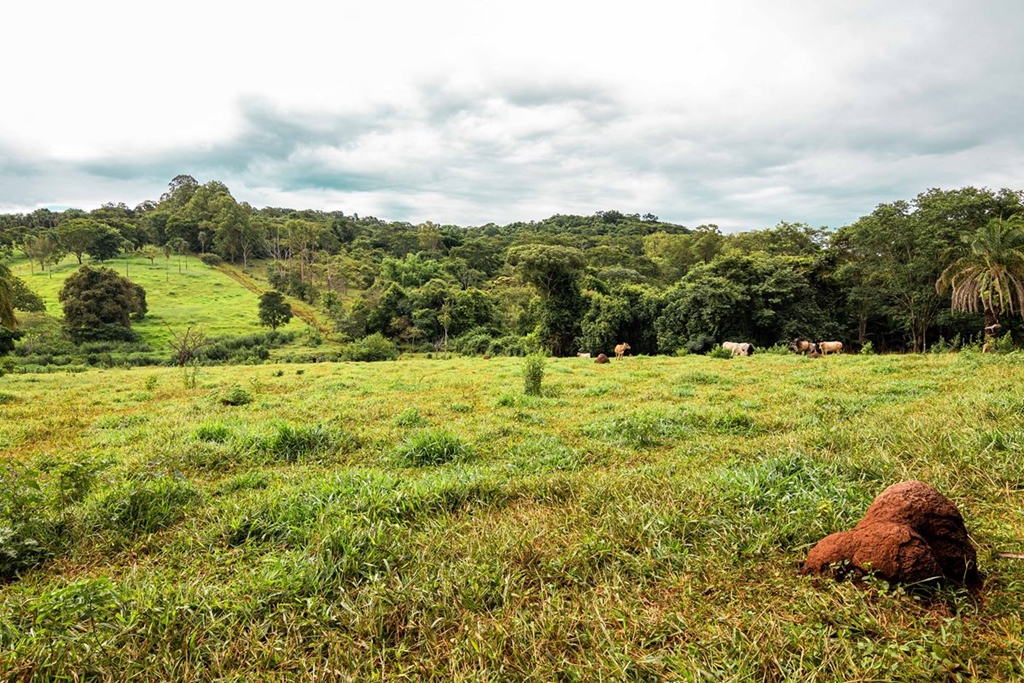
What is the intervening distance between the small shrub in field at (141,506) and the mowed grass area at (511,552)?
2 centimetres

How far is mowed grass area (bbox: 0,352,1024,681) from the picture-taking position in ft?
7.47

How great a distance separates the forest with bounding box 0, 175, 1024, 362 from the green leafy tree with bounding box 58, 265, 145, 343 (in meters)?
3.24

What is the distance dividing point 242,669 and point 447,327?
142 feet

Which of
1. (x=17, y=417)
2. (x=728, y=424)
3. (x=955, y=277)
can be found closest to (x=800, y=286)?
(x=955, y=277)

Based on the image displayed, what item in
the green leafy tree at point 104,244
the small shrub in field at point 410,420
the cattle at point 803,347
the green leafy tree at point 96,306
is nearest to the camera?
the small shrub in field at point 410,420

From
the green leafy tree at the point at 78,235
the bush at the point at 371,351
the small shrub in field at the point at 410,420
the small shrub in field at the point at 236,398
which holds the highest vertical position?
the green leafy tree at the point at 78,235

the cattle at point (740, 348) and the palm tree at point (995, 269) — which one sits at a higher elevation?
the palm tree at point (995, 269)

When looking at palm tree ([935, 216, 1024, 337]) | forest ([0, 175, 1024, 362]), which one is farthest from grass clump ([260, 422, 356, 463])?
palm tree ([935, 216, 1024, 337])

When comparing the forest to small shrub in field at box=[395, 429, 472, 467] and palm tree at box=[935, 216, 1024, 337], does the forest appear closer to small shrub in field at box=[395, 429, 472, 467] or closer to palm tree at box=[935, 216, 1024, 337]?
palm tree at box=[935, 216, 1024, 337]

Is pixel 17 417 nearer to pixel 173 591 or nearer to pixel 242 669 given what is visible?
pixel 173 591

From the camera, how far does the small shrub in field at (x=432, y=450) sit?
5.72 metres

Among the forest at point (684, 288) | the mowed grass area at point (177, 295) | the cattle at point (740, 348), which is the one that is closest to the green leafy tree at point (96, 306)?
the mowed grass area at point (177, 295)

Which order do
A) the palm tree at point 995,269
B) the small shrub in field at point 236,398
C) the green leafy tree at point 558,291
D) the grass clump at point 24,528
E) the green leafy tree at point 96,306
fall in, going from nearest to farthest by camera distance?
the grass clump at point 24,528 → the small shrub in field at point 236,398 → the palm tree at point 995,269 → the green leafy tree at point 558,291 → the green leafy tree at point 96,306

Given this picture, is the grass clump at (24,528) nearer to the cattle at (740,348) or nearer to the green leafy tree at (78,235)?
the cattle at (740,348)
